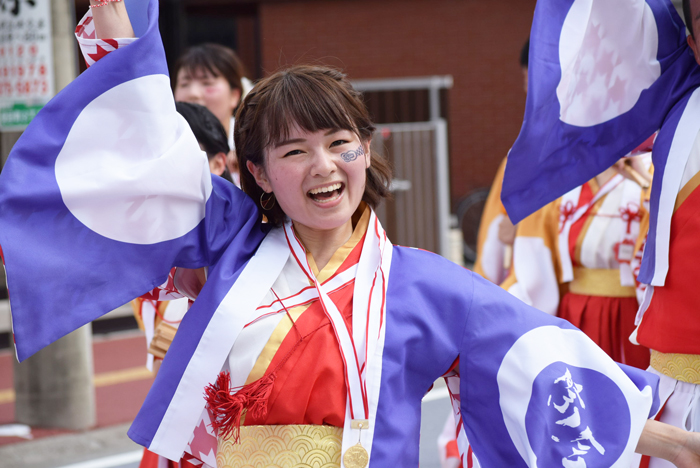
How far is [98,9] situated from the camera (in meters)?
1.54

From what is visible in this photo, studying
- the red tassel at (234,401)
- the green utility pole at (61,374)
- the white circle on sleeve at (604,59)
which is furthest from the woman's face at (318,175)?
the green utility pole at (61,374)

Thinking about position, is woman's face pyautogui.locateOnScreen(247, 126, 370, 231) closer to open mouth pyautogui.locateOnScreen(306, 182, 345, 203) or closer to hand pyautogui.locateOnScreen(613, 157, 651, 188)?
open mouth pyautogui.locateOnScreen(306, 182, 345, 203)

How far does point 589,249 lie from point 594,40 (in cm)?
110

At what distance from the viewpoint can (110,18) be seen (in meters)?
1.55

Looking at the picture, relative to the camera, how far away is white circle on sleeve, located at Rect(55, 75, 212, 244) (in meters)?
1.54

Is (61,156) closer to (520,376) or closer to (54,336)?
(54,336)

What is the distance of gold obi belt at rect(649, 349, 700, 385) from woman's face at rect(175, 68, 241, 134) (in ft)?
6.57

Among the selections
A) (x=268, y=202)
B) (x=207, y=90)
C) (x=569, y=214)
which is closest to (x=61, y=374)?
(x=207, y=90)

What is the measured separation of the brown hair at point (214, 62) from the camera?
3379mm

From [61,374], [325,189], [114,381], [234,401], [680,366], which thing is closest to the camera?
[234,401]

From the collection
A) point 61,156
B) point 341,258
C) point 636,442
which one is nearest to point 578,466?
point 636,442

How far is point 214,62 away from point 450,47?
A: 748 cm

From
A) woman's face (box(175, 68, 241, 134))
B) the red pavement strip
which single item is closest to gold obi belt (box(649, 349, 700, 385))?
woman's face (box(175, 68, 241, 134))

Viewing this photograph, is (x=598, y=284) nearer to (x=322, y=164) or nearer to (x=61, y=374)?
(x=322, y=164)
